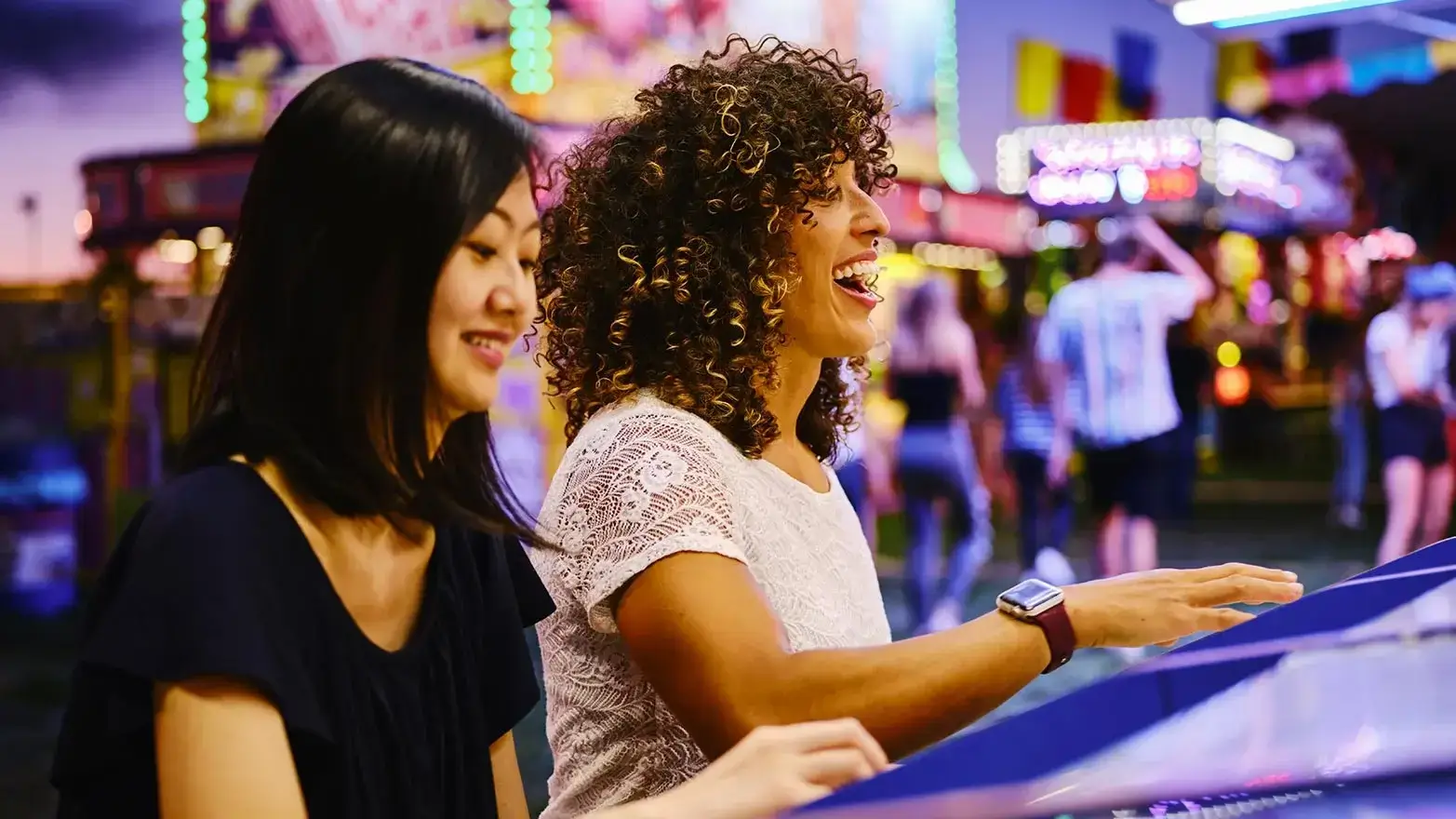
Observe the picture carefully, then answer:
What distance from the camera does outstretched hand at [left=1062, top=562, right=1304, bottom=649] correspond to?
4.35 ft

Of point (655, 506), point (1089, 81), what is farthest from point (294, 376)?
point (1089, 81)

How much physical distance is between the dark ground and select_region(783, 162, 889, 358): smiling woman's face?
480 mm

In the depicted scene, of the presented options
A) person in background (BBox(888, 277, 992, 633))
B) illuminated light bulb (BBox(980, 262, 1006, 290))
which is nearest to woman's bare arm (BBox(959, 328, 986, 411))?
person in background (BBox(888, 277, 992, 633))

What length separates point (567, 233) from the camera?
1.63 meters

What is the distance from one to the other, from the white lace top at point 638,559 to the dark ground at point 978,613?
30cm

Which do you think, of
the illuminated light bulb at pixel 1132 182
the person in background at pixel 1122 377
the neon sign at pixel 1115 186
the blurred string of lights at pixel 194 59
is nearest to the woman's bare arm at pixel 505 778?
the person in background at pixel 1122 377

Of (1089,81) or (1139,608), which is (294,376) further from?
(1089,81)

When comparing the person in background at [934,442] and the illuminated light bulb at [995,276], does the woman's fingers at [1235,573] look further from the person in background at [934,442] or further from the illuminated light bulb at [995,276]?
the illuminated light bulb at [995,276]

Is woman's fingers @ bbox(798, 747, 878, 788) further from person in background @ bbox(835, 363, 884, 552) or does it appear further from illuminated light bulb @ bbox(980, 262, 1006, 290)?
illuminated light bulb @ bbox(980, 262, 1006, 290)

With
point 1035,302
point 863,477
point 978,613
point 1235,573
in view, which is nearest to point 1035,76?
point 1035,302

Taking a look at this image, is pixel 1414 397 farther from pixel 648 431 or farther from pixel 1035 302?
pixel 1035 302

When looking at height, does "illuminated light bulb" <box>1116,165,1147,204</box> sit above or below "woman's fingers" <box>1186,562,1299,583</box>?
above

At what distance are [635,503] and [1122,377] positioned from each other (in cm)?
461

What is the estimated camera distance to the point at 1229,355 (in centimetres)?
1961
